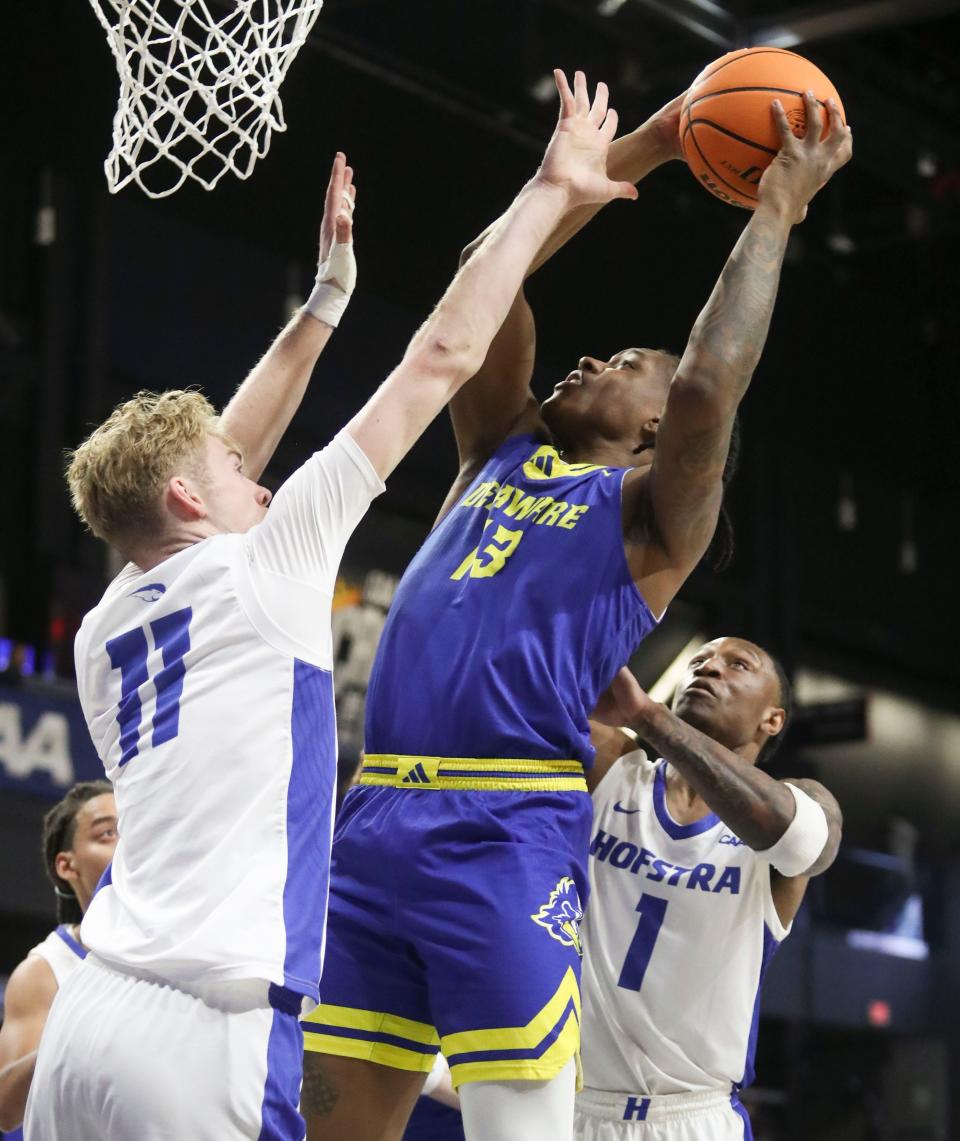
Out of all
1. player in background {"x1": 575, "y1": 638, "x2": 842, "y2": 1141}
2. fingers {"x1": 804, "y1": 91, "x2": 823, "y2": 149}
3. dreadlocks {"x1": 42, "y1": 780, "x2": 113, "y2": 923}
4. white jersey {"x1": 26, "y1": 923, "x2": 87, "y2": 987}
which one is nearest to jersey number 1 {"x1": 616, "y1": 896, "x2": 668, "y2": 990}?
player in background {"x1": 575, "y1": 638, "x2": 842, "y2": 1141}

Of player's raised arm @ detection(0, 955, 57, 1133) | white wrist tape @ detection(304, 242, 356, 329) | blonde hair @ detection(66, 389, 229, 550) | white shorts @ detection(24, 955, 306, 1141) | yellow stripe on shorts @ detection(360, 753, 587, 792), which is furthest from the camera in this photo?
player's raised arm @ detection(0, 955, 57, 1133)

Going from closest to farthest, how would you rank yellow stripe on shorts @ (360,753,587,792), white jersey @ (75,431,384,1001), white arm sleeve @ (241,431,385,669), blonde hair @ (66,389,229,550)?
white jersey @ (75,431,384,1001)
white arm sleeve @ (241,431,385,669)
blonde hair @ (66,389,229,550)
yellow stripe on shorts @ (360,753,587,792)

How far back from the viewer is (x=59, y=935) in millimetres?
5203

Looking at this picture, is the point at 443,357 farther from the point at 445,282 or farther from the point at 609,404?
the point at 445,282

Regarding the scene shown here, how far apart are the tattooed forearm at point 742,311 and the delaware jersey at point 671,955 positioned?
1647 mm

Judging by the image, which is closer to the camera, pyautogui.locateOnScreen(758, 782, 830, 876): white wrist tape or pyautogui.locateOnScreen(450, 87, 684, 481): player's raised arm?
pyautogui.locateOnScreen(450, 87, 684, 481): player's raised arm

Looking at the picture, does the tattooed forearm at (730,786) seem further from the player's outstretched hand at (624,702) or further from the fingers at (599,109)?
the fingers at (599,109)

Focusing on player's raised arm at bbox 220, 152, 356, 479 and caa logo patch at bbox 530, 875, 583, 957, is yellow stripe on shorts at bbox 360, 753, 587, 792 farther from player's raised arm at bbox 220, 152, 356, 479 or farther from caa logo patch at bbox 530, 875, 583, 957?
player's raised arm at bbox 220, 152, 356, 479

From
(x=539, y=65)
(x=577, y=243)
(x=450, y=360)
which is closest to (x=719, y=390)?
(x=450, y=360)

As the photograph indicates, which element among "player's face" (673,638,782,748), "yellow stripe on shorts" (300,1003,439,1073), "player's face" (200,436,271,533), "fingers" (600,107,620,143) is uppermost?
"fingers" (600,107,620,143)

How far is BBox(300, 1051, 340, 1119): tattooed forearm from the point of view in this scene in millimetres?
3428

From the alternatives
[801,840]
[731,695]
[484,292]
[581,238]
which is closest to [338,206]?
[484,292]

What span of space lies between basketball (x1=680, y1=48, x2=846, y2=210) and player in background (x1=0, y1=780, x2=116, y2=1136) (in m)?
2.62

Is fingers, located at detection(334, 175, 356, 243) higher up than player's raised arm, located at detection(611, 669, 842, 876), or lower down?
higher up
